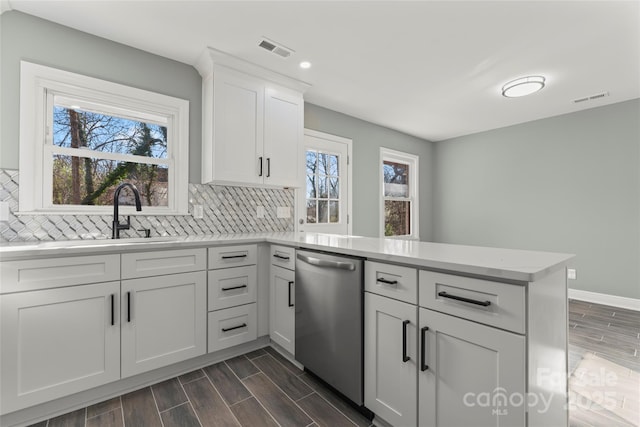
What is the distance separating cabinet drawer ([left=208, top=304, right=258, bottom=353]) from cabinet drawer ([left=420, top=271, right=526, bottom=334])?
1481 mm

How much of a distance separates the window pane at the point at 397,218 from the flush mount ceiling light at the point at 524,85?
221cm

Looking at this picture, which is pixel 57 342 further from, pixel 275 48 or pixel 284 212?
pixel 275 48

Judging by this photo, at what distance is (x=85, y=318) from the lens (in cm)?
163

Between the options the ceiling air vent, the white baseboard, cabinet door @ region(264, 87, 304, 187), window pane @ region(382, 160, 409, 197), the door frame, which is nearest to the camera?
the ceiling air vent

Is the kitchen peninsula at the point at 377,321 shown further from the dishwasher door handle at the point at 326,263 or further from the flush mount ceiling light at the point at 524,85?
the flush mount ceiling light at the point at 524,85

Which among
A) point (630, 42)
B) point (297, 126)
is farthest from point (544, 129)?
point (297, 126)

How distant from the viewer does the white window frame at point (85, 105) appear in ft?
6.24

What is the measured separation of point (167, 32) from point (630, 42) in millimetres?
3593

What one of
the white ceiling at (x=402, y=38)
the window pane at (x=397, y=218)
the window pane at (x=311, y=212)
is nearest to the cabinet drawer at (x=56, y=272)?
the white ceiling at (x=402, y=38)

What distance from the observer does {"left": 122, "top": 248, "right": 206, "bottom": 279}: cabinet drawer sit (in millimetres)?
1769

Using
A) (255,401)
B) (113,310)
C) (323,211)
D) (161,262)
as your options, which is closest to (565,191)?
(323,211)

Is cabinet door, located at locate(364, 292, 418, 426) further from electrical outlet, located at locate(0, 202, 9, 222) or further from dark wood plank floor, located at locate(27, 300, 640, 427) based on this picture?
electrical outlet, located at locate(0, 202, 9, 222)

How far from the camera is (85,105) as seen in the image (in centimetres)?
217

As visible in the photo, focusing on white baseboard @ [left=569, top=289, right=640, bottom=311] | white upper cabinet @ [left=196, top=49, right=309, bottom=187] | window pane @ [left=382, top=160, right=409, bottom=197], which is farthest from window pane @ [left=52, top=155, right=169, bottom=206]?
white baseboard @ [left=569, top=289, right=640, bottom=311]
